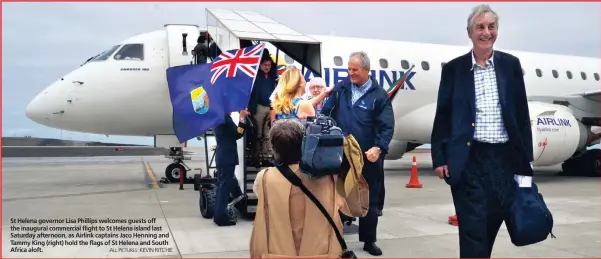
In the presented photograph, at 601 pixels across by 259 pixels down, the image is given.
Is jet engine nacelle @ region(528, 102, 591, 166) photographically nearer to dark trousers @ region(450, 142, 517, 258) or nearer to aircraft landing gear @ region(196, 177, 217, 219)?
aircraft landing gear @ region(196, 177, 217, 219)

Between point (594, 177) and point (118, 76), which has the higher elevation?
point (118, 76)

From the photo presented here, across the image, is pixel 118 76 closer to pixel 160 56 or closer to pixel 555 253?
pixel 160 56

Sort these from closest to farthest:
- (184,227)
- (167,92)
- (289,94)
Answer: (289,94) → (184,227) → (167,92)

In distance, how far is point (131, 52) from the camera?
31.6 ft

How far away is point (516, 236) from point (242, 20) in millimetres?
4836

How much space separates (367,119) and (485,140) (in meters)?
1.49

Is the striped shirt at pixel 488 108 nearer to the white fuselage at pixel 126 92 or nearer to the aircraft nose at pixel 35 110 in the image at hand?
the white fuselage at pixel 126 92

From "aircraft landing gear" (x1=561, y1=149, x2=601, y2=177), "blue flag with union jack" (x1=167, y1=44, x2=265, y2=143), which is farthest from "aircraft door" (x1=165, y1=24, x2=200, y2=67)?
"aircraft landing gear" (x1=561, y1=149, x2=601, y2=177)

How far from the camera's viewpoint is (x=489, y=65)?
2.89 metres

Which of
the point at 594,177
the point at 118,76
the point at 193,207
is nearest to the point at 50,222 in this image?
the point at 193,207

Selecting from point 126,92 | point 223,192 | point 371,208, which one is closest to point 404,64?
point 126,92

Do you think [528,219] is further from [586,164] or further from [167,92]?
[586,164]

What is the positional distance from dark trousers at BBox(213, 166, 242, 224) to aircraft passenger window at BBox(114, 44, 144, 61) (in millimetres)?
5041

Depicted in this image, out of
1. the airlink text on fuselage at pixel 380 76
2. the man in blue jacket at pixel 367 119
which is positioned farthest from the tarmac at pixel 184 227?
the airlink text on fuselage at pixel 380 76
